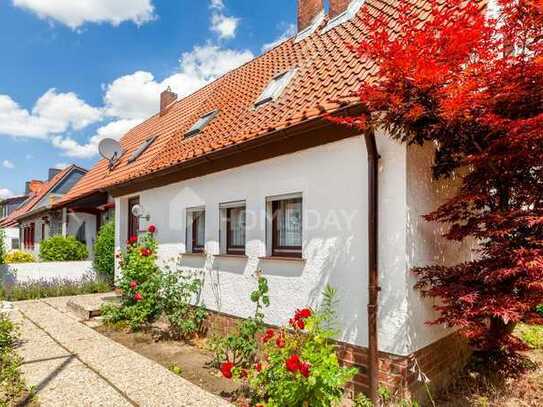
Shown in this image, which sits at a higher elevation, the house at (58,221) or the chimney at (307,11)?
the chimney at (307,11)

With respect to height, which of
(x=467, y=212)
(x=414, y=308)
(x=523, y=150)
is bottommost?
(x=414, y=308)

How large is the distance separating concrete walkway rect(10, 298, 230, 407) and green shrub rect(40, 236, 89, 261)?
776 cm

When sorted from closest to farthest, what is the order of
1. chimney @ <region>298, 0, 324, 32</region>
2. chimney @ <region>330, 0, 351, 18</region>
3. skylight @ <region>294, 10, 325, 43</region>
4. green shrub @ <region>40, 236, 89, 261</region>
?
1. chimney @ <region>330, 0, 351, 18</region>
2. skylight @ <region>294, 10, 325, 43</region>
3. chimney @ <region>298, 0, 324, 32</region>
4. green shrub @ <region>40, 236, 89, 261</region>

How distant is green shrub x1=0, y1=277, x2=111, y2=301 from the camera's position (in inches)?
446

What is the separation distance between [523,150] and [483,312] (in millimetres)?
1613

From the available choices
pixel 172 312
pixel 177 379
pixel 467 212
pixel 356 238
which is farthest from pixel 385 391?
pixel 172 312

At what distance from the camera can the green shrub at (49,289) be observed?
11331 millimetres

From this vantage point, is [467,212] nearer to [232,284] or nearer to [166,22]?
[232,284]

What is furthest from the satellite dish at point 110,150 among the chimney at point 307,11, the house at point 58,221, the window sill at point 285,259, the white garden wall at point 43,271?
the window sill at point 285,259

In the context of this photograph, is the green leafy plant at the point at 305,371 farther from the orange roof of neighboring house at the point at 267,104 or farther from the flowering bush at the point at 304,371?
the orange roof of neighboring house at the point at 267,104

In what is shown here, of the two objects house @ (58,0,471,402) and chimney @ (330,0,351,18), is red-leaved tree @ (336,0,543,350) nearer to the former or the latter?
house @ (58,0,471,402)

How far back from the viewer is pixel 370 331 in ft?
14.2

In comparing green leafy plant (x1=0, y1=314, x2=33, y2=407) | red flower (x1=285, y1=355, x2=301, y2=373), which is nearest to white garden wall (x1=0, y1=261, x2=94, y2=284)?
green leafy plant (x1=0, y1=314, x2=33, y2=407)

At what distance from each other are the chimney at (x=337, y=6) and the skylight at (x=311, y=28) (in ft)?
1.43
